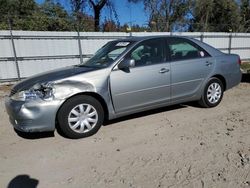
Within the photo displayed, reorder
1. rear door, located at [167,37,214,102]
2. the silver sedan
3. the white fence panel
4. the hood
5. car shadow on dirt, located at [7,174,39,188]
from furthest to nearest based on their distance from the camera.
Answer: the white fence panel < rear door, located at [167,37,214,102] < the hood < the silver sedan < car shadow on dirt, located at [7,174,39,188]

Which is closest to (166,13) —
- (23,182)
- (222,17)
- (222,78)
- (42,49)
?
(222,17)

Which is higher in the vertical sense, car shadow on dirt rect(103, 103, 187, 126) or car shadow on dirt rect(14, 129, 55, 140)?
car shadow on dirt rect(14, 129, 55, 140)

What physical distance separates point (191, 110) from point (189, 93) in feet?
1.64

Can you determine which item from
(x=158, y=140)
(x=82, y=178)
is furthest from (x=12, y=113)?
(x=158, y=140)

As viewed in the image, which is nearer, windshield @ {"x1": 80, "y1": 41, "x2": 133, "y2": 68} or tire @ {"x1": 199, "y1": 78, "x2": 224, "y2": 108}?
windshield @ {"x1": 80, "y1": 41, "x2": 133, "y2": 68}

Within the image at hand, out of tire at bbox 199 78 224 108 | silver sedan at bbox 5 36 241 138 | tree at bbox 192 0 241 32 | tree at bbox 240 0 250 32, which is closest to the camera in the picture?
silver sedan at bbox 5 36 241 138

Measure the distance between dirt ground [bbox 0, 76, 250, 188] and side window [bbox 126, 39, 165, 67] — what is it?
1119 millimetres

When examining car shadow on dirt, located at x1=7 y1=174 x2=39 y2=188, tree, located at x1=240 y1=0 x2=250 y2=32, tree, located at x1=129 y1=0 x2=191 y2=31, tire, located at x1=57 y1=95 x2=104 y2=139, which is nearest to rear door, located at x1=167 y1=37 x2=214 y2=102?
tire, located at x1=57 y1=95 x2=104 y2=139

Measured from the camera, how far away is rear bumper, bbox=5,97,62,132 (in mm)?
4297

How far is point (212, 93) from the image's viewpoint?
6129mm

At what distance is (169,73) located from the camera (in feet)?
17.7

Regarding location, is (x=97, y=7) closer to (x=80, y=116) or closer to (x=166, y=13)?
(x=166, y=13)

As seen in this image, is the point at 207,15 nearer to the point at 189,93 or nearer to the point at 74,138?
the point at 189,93

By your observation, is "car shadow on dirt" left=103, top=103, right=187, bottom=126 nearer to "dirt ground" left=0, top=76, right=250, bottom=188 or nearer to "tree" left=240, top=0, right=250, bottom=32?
"dirt ground" left=0, top=76, right=250, bottom=188
